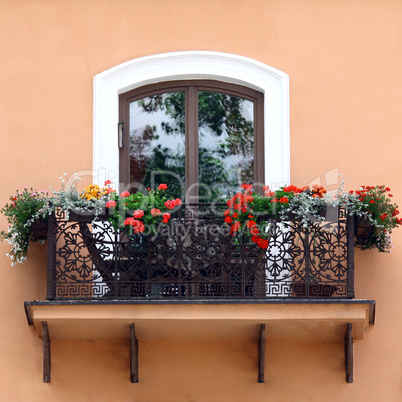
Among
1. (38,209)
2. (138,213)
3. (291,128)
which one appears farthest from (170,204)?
(291,128)

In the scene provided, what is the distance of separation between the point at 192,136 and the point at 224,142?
14.0 inches

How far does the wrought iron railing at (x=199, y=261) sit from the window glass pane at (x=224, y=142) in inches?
34.9

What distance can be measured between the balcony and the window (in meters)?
0.91

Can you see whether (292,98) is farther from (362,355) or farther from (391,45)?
(362,355)

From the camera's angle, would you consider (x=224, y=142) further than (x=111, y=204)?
Yes

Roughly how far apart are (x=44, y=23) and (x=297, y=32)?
2.75 m

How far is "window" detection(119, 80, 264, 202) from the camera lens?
33.9 feet

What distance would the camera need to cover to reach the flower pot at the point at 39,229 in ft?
30.5

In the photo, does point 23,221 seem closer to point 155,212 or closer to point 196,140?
point 155,212

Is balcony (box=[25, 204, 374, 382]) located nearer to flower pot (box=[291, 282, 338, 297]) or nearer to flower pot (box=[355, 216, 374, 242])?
flower pot (box=[291, 282, 338, 297])

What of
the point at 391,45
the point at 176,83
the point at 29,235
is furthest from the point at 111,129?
the point at 391,45

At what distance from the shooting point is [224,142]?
10.4 metres

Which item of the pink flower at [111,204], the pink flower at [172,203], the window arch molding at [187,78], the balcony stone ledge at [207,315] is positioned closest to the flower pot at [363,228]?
the balcony stone ledge at [207,315]

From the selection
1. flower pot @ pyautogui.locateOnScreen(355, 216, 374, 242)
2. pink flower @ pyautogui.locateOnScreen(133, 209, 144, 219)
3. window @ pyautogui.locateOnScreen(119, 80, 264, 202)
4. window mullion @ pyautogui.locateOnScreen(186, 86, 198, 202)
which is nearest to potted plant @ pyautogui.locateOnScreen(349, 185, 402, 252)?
flower pot @ pyautogui.locateOnScreen(355, 216, 374, 242)
